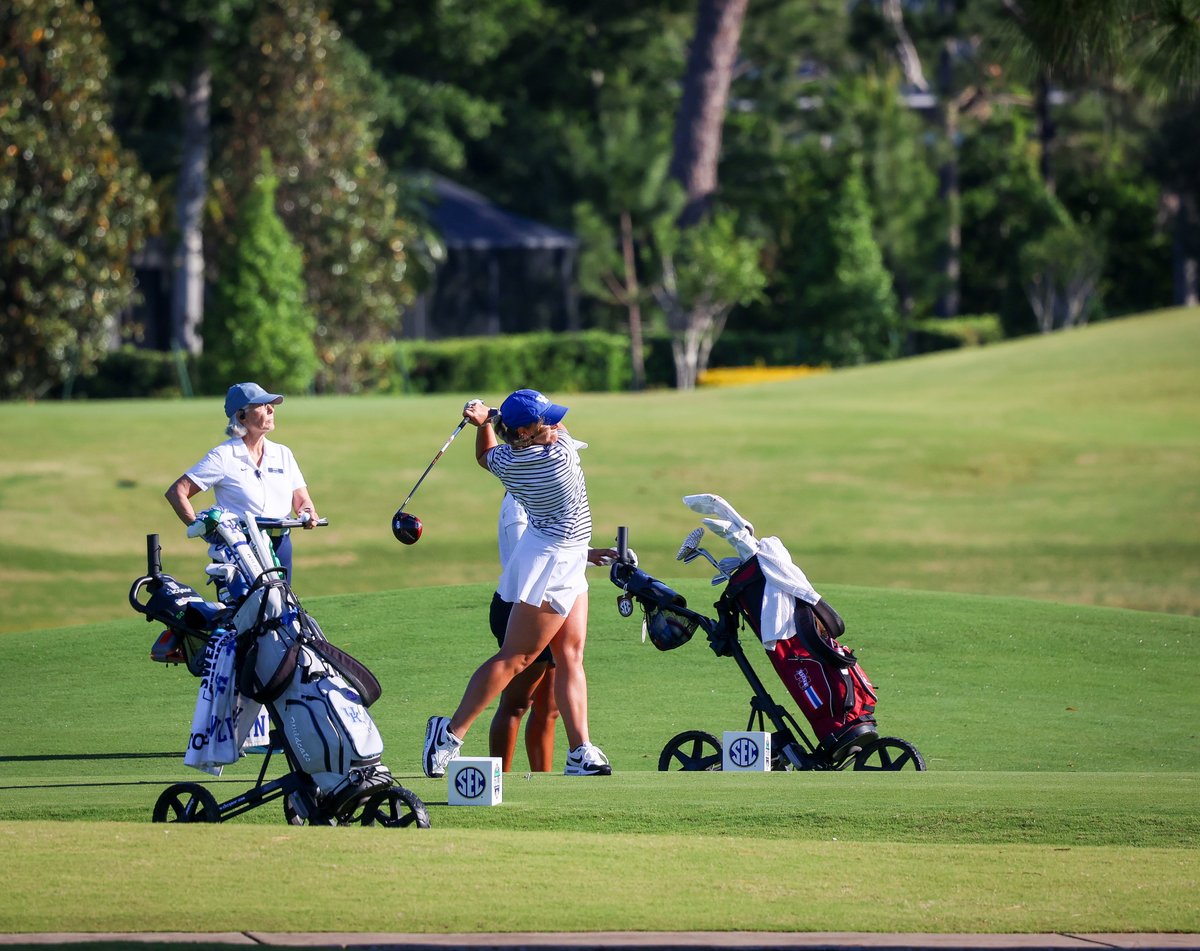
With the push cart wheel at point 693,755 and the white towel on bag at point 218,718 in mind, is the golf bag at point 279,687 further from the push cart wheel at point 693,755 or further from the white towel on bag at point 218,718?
the push cart wheel at point 693,755

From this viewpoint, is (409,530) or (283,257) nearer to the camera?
(409,530)

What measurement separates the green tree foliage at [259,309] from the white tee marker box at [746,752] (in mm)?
24521

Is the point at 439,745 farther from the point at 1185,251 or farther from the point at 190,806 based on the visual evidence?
the point at 1185,251

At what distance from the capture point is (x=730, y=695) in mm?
12117

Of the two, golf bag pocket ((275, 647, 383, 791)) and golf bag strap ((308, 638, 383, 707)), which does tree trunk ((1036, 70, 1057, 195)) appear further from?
golf bag pocket ((275, 647, 383, 791))

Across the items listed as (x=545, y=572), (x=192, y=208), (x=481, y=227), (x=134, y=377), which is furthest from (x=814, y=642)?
(x=481, y=227)

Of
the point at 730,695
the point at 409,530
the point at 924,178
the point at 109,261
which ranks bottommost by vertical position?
the point at 730,695

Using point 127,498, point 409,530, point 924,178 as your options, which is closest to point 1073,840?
point 409,530

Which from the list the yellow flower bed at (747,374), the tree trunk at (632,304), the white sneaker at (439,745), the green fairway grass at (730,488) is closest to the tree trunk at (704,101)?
the tree trunk at (632,304)

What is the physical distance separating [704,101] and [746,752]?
3883 centimetres

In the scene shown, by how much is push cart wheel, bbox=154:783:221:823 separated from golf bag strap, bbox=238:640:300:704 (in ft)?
1.35

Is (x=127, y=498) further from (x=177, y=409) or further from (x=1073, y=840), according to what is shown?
(x=1073, y=840)

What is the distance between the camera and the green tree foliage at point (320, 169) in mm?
39469

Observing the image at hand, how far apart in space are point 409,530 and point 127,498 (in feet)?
47.7
